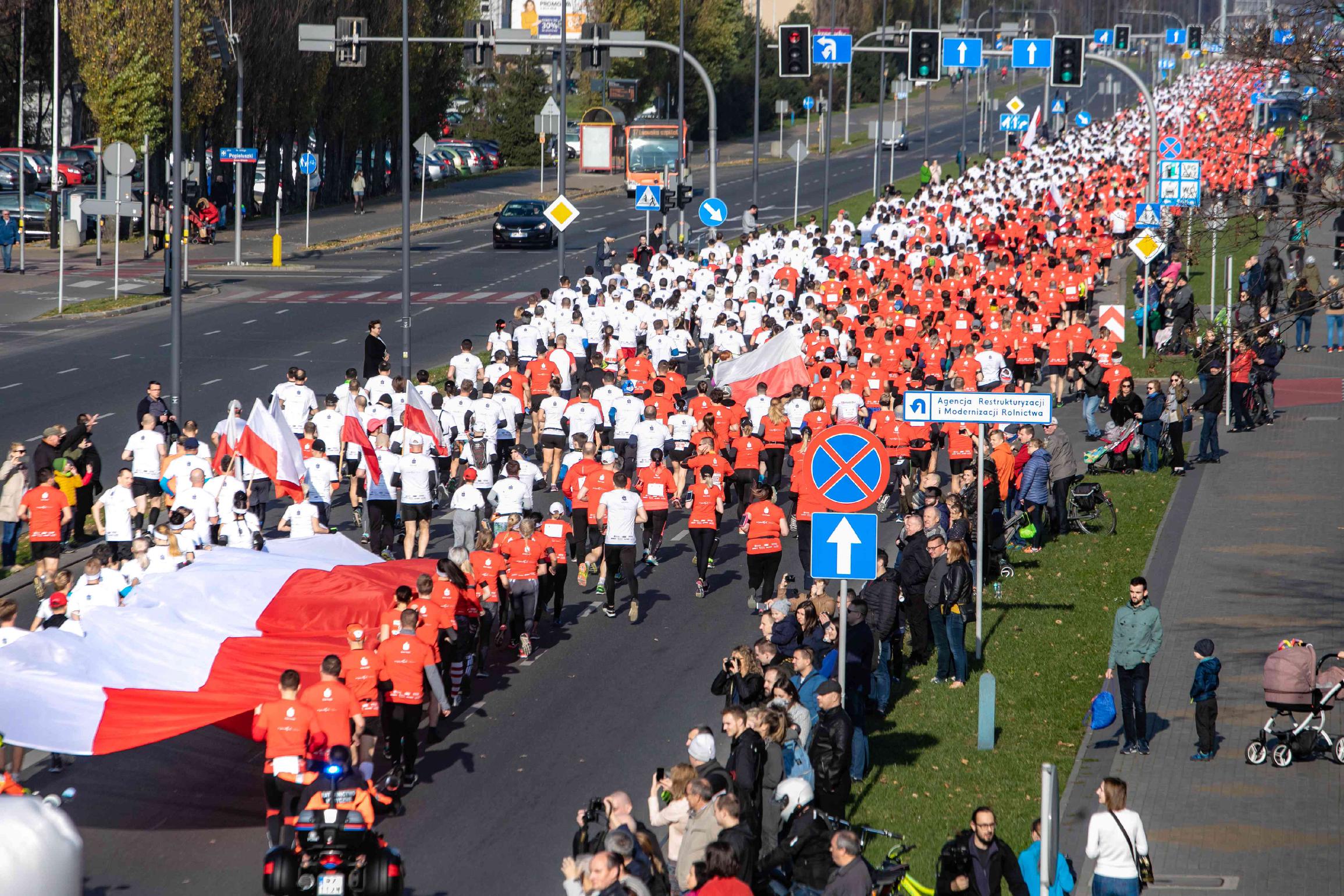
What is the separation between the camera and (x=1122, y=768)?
14578 millimetres

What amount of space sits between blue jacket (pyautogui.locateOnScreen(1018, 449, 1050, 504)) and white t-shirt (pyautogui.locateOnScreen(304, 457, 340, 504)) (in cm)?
834

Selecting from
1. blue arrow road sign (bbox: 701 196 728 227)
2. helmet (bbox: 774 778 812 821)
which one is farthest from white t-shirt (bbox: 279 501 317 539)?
blue arrow road sign (bbox: 701 196 728 227)

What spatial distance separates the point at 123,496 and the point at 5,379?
1356cm

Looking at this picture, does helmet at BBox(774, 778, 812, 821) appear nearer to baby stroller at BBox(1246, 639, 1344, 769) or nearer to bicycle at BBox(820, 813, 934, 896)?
bicycle at BBox(820, 813, 934, 896)

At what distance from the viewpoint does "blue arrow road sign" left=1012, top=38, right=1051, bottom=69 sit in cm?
4756

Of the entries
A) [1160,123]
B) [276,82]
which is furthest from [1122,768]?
[1160,123]

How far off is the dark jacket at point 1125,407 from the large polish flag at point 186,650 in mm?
12673

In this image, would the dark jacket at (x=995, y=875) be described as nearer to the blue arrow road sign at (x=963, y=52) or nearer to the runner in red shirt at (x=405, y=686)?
the runner in red shirt at (x=405, y=686)

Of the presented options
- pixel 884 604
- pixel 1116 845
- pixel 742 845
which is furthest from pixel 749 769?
pixel 884 604

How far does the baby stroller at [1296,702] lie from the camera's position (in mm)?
14305

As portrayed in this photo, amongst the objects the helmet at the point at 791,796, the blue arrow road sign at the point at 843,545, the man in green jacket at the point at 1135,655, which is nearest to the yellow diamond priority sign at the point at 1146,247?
the man in green jacket at the point at 1135,655

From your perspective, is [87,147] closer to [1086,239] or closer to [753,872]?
[1086,239]

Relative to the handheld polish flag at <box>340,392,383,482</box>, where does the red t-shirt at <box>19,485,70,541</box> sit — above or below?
below

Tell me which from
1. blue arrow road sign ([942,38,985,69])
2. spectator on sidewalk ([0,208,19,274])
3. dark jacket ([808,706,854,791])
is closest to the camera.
Result: dark jacket ([808,706,854,791])
